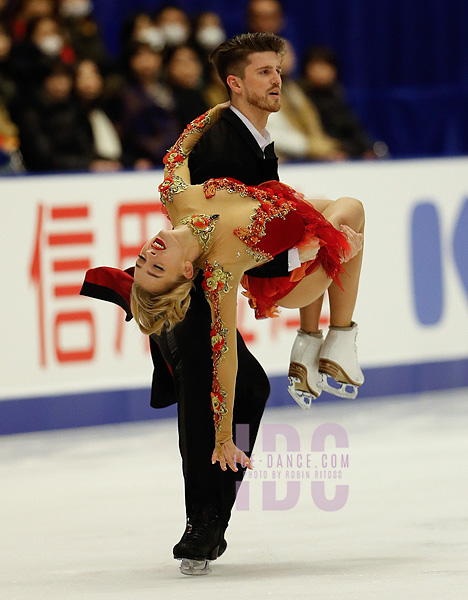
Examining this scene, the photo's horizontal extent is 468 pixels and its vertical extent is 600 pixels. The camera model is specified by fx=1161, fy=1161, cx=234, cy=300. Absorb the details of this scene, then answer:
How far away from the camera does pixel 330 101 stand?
316 inches

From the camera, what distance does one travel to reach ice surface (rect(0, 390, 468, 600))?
3.33m

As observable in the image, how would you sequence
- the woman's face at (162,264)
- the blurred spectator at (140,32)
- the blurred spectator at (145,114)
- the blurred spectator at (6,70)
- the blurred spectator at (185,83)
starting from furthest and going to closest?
the blurred spectator at (140,32) → the blurred spectator at (185,83) → the blurred spectator at (145,114) → the blurred spectator at (6,70) → the woman's face at (162,264)

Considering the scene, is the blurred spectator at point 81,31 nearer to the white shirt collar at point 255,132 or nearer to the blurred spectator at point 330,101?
the blurred spectator at point 330,101

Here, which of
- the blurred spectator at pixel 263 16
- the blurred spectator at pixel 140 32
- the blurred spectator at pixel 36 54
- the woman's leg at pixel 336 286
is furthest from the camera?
the blurred spectator at pixel 263 16

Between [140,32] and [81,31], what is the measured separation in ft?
1.19

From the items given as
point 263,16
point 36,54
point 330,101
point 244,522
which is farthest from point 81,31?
point 244,522

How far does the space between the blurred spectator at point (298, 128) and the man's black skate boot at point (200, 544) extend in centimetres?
416

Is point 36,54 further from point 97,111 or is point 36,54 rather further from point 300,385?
point 300,385

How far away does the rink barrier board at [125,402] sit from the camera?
559cm

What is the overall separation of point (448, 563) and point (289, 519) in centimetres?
84

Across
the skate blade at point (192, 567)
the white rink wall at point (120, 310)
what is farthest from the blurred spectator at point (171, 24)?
the skate blade at point (192, 567)

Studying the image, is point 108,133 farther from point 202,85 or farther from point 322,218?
point 322,218

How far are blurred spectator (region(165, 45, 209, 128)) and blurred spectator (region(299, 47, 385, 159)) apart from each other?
1.08 m

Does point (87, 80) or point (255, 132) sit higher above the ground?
point (255, 132)
